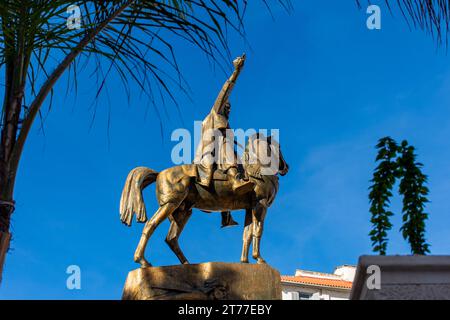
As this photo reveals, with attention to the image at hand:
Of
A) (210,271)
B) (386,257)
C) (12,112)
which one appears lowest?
(386,257)

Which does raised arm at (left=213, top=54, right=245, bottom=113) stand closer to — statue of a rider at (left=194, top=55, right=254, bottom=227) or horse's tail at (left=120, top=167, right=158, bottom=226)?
statue of a rider at (left=194, top=55, right=254, bottom=227)

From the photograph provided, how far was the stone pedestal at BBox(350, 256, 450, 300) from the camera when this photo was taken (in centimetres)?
279

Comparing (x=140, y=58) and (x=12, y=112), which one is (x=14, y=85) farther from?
(x=140, y=58)

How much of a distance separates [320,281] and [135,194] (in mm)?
17690

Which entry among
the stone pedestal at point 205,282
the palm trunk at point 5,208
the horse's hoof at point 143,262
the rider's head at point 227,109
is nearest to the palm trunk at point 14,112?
the palm trunk at point 5,208

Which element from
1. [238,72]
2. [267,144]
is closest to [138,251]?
[267,144]

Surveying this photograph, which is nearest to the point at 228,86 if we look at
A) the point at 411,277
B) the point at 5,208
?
the point at 5,208

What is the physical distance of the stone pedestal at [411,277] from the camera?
2.79 m

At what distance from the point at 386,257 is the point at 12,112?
3713 millimetres

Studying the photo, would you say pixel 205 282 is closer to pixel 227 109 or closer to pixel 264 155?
pixel 264 155

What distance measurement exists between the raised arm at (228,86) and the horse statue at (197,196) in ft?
2.24

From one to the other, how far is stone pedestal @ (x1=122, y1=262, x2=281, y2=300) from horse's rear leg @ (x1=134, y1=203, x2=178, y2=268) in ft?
0.53

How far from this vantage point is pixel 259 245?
7.66m

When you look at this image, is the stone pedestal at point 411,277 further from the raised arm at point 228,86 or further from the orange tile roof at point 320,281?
the orange tile roof at point 320,281
